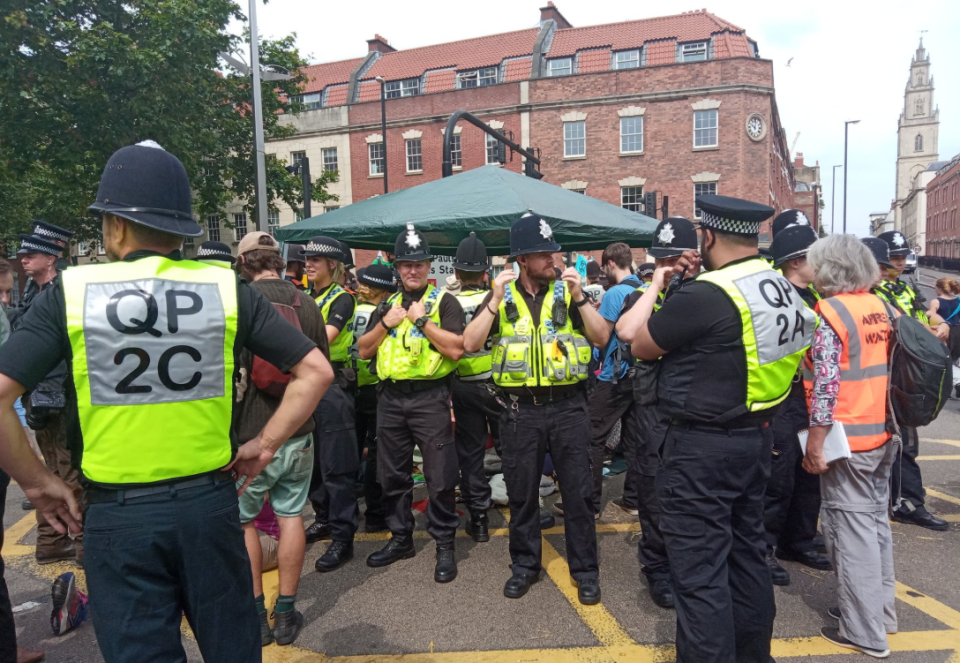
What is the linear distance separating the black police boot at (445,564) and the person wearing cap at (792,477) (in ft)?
6.65

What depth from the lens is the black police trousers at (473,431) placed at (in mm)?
4773

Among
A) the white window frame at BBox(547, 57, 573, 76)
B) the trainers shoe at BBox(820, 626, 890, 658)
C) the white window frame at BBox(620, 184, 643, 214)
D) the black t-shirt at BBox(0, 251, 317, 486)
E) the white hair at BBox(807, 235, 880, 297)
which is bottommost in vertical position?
the trainers shoe at BBox(820, 626, 890, 658)

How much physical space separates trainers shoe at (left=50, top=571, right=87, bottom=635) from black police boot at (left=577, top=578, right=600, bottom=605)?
2924 millimetres

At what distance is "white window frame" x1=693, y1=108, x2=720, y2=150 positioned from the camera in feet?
90.1

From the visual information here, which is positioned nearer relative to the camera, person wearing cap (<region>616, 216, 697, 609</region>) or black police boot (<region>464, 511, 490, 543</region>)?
person wearing cap (<region>616, 216, 697, 609</region>)

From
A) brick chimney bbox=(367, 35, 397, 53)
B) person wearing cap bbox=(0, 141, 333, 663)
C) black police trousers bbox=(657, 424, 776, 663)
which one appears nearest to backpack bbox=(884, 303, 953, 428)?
black police trousers bbox=(657, 424, 776, 663)

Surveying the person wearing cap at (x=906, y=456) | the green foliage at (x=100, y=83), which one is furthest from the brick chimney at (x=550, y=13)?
the person wearing cap at (x=906, y=456)

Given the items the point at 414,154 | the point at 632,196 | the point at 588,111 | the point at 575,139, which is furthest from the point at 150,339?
the point at 414,154

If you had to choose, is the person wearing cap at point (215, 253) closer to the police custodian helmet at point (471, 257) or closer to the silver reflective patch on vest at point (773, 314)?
the police custodian helmet at point (471, 257)

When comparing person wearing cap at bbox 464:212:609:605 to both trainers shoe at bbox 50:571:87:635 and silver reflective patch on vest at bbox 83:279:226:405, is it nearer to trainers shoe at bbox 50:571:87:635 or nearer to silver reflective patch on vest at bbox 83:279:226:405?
silver reflective patch on vest at bbox 83:279:226:405

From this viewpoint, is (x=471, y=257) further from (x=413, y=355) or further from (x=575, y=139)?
(x=575, y=139)

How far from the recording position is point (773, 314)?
2.68 metres

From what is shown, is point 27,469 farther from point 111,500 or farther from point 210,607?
point 210,607

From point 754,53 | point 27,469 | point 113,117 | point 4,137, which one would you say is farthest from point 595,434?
point 754,53
